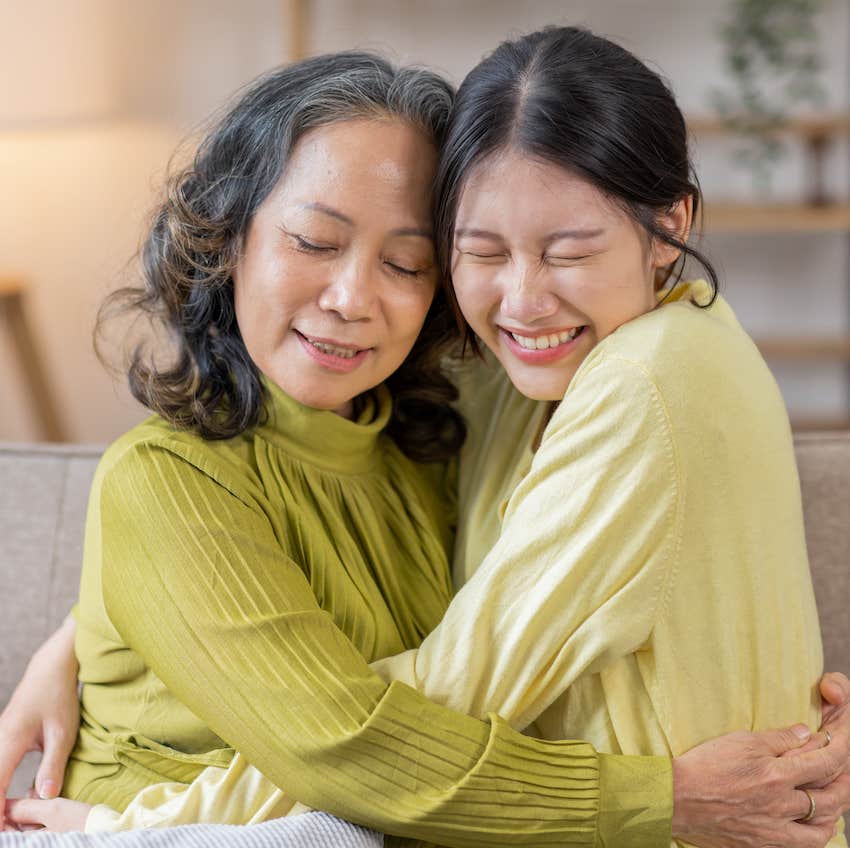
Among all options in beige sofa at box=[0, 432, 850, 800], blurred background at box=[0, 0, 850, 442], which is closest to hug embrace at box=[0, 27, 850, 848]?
beige sofa at box=[0, 432, 850, 800]

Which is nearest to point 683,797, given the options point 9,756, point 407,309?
point 407,309

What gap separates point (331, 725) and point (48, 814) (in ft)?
1.42

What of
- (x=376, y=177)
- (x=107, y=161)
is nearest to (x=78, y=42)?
(x=107, y=161)

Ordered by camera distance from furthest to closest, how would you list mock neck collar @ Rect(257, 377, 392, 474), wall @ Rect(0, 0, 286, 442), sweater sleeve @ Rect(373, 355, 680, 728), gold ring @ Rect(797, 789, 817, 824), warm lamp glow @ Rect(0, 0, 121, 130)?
wall @ Rect(0, 0, 286, 442)
warm lamp glow @ Rect(0, 0, 121, 130)
mock neck collar @ Rect(257, 377, 392, 474)
gold ring @ Rect(797, 789, 817, 824)
sweater sleeve @ Rect(373, 355, 680, 728)

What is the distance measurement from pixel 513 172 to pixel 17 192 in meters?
3.24

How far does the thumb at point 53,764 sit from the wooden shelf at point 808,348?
10.5 feet

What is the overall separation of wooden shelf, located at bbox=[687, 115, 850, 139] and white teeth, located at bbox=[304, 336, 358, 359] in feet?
9.45

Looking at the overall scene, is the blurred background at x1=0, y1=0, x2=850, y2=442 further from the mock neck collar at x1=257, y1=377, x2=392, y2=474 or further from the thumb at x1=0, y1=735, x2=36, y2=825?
the mock neck collar at x1=257, y1=377, x2=392, y2=474

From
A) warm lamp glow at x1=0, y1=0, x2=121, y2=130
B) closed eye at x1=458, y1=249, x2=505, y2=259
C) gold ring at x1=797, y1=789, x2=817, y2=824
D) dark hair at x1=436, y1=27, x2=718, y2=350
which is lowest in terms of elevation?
gold ring at x1=797, y1=789, x2=817, y2=824

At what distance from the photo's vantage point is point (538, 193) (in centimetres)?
112

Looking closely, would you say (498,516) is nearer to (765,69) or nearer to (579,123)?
(579,123)

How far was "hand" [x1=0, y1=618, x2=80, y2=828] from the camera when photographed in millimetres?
1339

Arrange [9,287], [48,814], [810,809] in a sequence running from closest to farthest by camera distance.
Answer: [810,809] < [48,814] < [9,287]

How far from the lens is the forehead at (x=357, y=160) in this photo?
1.18m
